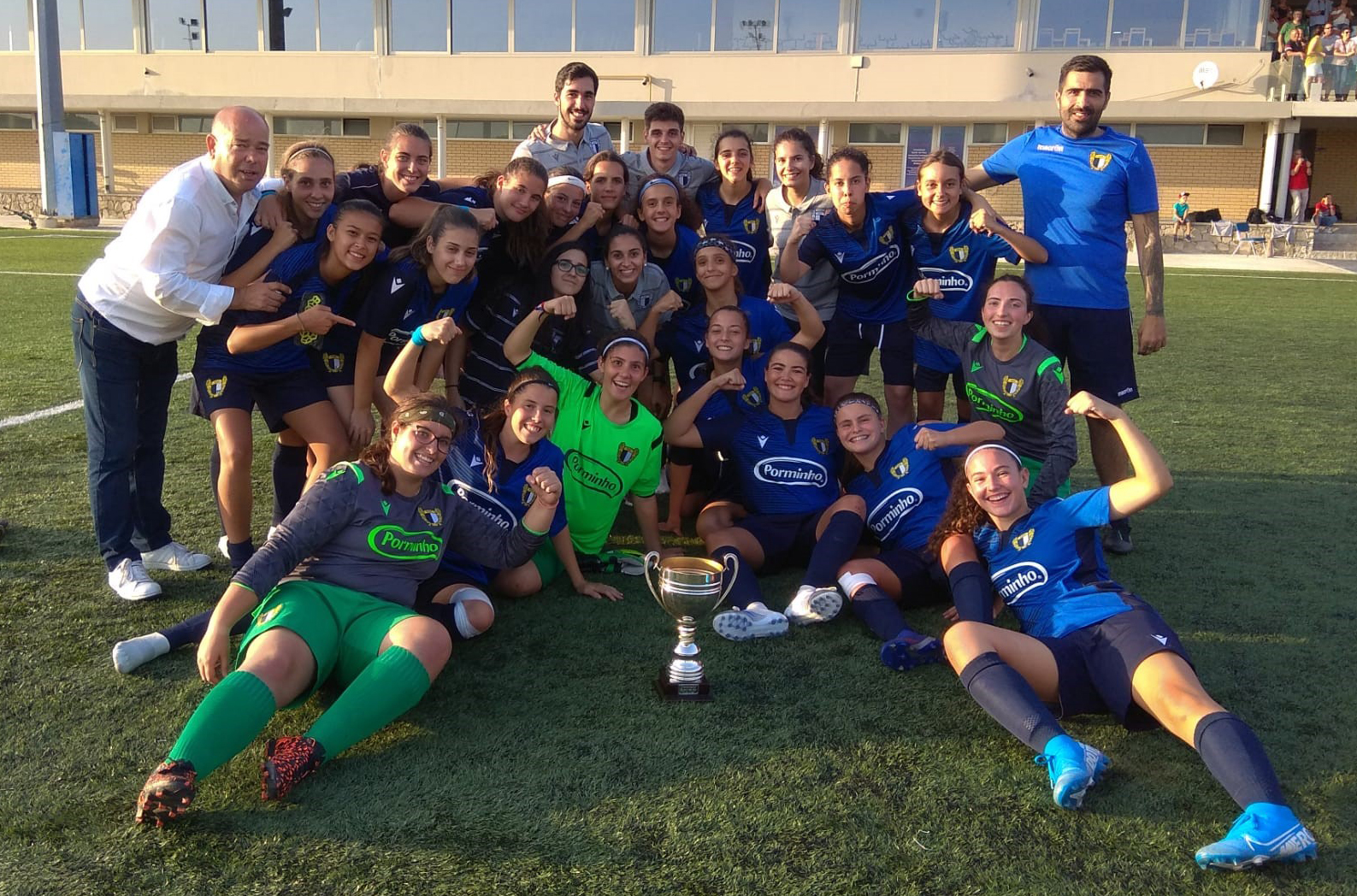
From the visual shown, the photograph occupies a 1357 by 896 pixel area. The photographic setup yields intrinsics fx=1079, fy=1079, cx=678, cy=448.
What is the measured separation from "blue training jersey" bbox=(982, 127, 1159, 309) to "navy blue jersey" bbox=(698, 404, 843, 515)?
1.22m

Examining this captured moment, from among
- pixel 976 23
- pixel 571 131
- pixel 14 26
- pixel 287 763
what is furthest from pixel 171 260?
pixel 14 26

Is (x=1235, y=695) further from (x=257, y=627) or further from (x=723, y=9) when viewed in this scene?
(x=723, y=9)

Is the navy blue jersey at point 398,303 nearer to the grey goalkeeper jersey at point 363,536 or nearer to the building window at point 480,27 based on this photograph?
the grey goalkeeper jersey at point 363,536

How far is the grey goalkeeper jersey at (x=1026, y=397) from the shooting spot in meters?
4.04

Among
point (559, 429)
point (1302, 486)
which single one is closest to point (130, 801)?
point (559, 429)

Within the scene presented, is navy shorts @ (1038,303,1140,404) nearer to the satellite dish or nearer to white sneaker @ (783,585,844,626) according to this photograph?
white sneaker @ (783,585,844,626)

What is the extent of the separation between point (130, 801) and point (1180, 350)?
33.5 feet

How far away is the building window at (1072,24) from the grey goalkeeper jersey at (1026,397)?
25.9 m

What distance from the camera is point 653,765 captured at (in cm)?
279

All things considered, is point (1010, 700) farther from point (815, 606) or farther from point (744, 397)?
point (744, 397)

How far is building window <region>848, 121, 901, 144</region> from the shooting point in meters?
28.4

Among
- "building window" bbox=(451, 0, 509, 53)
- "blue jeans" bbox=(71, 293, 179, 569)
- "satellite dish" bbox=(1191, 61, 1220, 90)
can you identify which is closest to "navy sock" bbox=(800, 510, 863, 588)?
"blue jeans" bbox=(71, 293, 179, 569)

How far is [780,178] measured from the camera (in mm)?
5137

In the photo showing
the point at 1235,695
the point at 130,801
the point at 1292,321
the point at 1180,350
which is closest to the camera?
the point at 130,801
